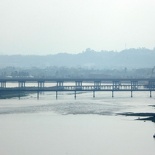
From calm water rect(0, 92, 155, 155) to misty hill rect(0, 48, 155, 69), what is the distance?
266 ft

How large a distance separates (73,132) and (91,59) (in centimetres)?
11269

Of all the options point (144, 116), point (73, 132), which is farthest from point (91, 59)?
point (73, 132)

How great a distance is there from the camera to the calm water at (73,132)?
606 inches

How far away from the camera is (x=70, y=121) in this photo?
21688mm

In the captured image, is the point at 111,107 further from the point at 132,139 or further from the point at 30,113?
the point at 132,139

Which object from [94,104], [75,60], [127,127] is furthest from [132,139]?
[75,60]

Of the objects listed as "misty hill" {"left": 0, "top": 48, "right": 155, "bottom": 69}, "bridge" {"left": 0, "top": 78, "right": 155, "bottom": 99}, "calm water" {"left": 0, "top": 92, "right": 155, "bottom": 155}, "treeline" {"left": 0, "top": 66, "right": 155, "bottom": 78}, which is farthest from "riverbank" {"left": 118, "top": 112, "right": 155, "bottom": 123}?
"misty hill" {"left": 0, "top": 48, "right": 155, "bottom": 69}

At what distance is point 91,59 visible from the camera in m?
131

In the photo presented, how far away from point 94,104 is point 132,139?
12.7 meters

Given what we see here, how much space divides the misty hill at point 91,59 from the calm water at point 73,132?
8101 centimetres

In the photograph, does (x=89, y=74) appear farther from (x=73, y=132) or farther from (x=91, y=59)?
(x=91, y=59)

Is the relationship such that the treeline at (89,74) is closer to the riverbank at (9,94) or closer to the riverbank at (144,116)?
the riverbank at (9,94)

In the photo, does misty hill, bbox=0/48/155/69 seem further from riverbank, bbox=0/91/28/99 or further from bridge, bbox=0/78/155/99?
riverbank, bbox=0/91/28/99

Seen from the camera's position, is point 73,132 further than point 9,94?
No
